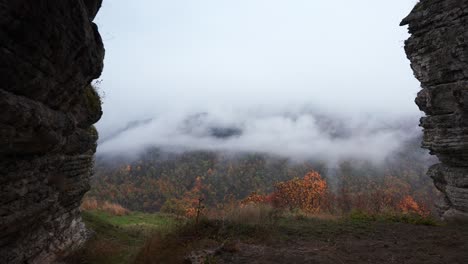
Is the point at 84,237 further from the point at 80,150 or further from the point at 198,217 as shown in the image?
the point at 198,217

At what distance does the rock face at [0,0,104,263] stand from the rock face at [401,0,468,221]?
14.3m

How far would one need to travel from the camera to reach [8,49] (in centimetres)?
528

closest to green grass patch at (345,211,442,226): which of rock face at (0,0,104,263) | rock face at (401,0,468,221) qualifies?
rock face at (401,0,468,221)

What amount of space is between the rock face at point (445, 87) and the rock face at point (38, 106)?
1428cm

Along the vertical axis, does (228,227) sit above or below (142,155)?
below

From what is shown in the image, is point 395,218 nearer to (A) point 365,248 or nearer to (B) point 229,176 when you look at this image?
(A) point 365,248

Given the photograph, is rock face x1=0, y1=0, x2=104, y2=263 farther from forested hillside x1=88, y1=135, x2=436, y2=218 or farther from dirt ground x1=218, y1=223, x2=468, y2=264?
forested hillside x1=88, y1=135, x2=436, y2=218

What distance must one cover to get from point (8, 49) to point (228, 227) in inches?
398

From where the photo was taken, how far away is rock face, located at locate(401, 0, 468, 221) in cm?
1366

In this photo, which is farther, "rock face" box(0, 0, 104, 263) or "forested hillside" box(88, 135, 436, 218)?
"forested hillside" box(88, 135, 436, 218)

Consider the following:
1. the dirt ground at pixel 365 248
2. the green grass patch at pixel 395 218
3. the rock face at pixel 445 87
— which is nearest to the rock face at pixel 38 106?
the dirt ground at pixel 365 248

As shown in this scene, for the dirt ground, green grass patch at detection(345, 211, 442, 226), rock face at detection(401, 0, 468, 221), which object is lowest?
the dirt ground

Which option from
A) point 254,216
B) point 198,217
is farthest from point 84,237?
point 254,216

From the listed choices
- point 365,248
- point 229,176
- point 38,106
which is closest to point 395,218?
point 365,248
